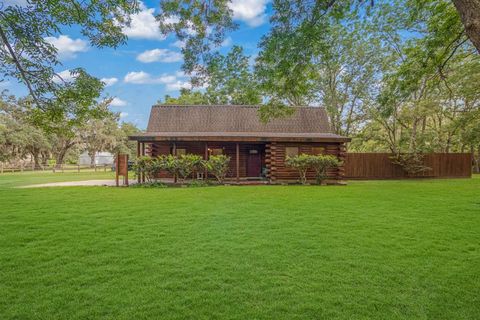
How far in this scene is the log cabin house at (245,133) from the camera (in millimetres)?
15211

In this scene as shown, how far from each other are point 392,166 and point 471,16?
1756 cm

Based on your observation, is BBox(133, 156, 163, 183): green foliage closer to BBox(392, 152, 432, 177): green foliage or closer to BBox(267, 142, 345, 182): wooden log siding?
BBox(267, 142, 345, 182): wooden log siding

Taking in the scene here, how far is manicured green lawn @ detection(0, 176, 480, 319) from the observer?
2582 millimetres

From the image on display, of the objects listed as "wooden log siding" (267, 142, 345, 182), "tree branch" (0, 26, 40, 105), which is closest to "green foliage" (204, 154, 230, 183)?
"wooden log siding" (267, 142, 345, 182)

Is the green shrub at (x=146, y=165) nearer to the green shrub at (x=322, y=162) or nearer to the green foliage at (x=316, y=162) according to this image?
the green foliage at (x=316, y=162)

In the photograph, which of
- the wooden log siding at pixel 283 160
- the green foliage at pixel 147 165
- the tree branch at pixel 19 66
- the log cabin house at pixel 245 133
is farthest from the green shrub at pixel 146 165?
the tree branch at pixel 19 66

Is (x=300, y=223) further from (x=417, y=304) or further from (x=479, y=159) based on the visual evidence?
(x=479, y=159)

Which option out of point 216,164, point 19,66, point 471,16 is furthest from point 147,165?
point 471,16

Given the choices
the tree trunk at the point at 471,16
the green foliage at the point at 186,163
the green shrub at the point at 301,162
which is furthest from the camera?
the green shrub at the point at 301,162

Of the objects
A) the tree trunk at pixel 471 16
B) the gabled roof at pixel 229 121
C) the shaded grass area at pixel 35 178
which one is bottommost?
the shaded grass area at pixel 35 178

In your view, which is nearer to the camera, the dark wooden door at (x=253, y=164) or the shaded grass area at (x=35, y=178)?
the shaded grass area at (x=35, y=178)

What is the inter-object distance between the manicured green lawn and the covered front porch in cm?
961

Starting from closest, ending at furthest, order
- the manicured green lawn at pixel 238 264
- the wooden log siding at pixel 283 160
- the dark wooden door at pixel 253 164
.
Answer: the manicured green lawn at pixel 238 264
the wooden log siding at pixel 283 160
the dark wooden door at pixel 253 164

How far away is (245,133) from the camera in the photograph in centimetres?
1592
